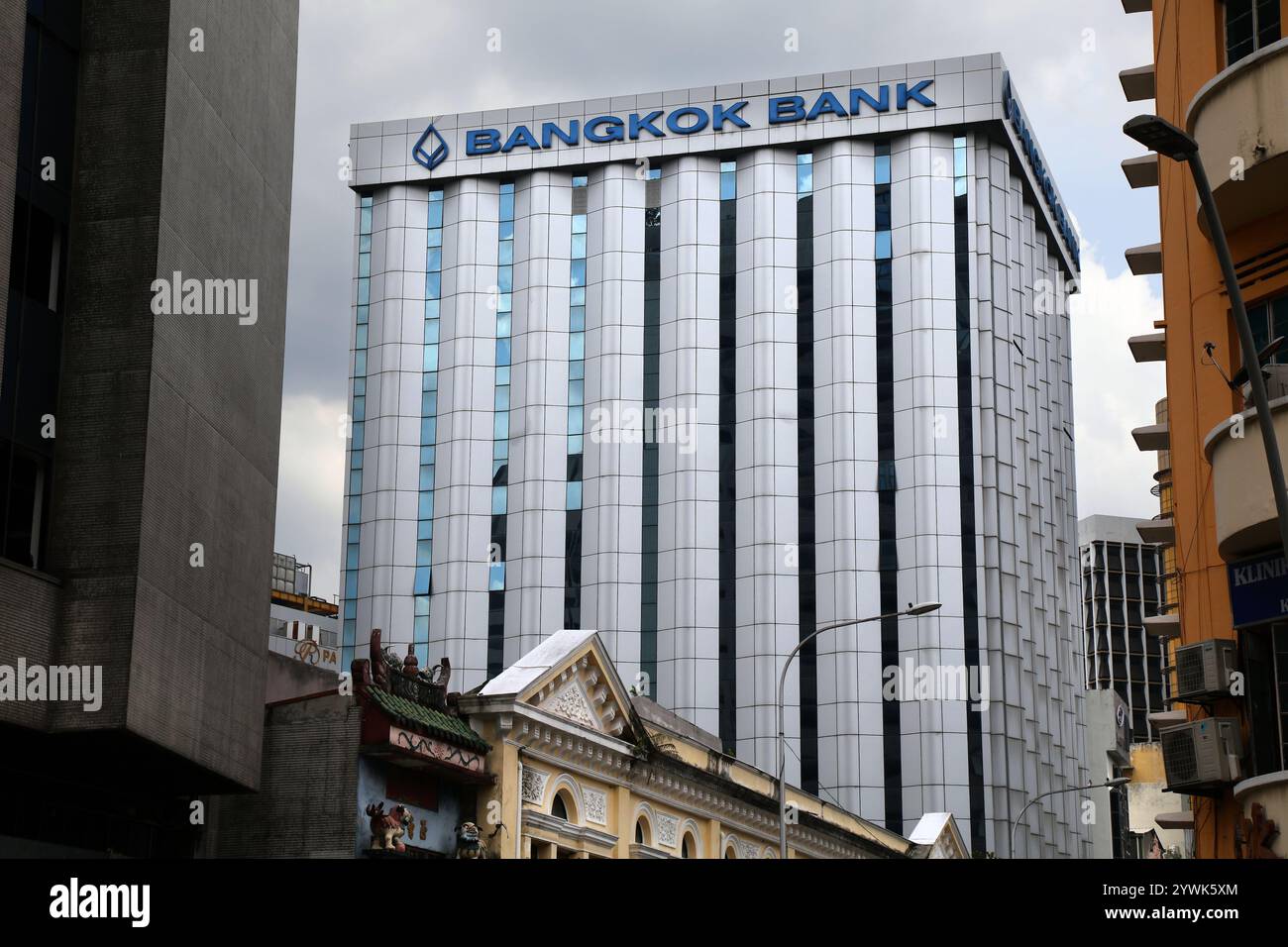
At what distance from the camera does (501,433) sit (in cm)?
9712

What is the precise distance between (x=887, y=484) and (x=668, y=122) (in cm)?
2495

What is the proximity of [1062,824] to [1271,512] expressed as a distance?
82.4 meters

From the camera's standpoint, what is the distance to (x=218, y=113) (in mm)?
32000

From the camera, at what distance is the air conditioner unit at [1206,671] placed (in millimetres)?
21812

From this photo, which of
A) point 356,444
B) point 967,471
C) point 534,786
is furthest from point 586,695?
point 356,444

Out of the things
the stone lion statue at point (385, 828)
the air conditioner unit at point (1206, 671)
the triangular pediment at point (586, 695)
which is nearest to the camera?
the air conditioner unit at point (1206, 671)

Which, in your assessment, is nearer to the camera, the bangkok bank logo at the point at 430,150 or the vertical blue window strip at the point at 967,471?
the vertical blue window strip at the point at 967,471

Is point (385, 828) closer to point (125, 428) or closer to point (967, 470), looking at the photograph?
point (125, 428)

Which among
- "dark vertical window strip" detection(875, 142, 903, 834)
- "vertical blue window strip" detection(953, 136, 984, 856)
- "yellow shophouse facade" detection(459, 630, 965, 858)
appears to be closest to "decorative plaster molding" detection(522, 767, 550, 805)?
"yellow shophouse facade" detection(459, 630, 965, 858)

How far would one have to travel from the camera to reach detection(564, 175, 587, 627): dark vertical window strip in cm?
9369

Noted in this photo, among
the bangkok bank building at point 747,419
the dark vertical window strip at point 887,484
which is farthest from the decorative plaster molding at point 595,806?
the dark vertical window strip at point 887,484

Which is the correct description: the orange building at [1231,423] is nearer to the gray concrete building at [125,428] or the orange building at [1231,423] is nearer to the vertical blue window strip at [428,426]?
the gray concrete building at [125,428]

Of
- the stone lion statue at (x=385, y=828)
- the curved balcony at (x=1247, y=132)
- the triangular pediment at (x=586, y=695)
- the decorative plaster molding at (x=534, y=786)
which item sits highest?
the curved balcony at (x=1247, y=132)
